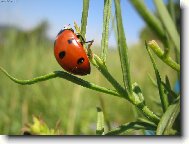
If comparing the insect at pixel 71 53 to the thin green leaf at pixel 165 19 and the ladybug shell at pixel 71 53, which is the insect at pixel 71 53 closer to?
the ladybug shell at pixel 71 53

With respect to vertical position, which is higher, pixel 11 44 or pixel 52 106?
pixel 11 44

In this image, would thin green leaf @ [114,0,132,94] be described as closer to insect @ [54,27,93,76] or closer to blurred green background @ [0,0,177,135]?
insect @ [54,27,93,76]

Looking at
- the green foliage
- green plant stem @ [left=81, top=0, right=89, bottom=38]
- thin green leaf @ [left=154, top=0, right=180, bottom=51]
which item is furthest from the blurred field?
thin green leaf @ [left=154, top=0, right=180, bottom=51]

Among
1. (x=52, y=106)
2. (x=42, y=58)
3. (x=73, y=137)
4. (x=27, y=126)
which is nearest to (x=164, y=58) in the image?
(x=27, y=126)

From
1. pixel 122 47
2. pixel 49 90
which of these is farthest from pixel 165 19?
pixel 49 90

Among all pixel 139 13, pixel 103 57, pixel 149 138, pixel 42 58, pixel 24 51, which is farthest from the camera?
pixel 24 51

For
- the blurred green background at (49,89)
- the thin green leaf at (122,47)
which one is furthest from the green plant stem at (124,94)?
the blurred green background at (49,89)

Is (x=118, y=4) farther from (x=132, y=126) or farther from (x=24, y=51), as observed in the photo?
(x=24, y=51)
